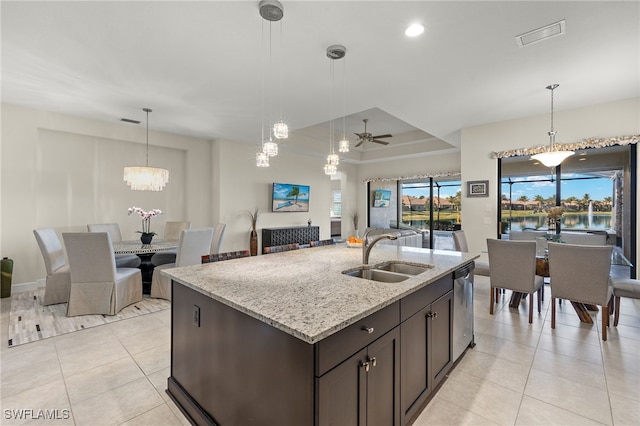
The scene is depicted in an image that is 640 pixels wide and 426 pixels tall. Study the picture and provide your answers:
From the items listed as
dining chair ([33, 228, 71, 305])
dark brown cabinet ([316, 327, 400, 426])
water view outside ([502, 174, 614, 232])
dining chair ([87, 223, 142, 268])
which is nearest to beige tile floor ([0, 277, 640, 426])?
dark brown cabinet ([316, 327, 400, 426])

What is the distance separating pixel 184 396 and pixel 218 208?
477 cm

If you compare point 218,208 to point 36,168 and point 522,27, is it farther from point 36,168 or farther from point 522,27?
point 522,27

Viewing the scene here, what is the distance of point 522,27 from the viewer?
2443 mm

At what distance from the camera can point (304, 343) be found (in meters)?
1.09

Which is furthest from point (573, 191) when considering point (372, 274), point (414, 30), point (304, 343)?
point (304, 343)

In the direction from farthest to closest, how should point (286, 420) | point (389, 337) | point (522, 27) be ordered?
point (522, 27) < point (389, 337) < point (286, 420)

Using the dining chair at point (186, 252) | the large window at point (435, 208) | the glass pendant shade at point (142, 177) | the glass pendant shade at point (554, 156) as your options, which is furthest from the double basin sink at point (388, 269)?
the large window at point (435, 208)

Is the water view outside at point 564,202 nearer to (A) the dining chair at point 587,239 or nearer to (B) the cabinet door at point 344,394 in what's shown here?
(A) the dining chair at point 587,239

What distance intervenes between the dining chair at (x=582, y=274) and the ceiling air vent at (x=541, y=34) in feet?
6.57

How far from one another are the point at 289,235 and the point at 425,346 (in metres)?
5.60

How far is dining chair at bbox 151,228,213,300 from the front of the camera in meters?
3.80

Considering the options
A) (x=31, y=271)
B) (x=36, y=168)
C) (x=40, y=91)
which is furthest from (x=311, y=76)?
(x=31, y=271)

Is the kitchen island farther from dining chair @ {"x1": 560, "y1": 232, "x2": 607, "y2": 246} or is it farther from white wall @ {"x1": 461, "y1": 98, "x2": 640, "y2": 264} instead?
white wall @ {"x1": 461, "y1": 98, "x2": 640, "y2": 264}

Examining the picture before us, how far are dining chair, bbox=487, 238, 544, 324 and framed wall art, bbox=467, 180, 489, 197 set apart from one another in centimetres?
221
